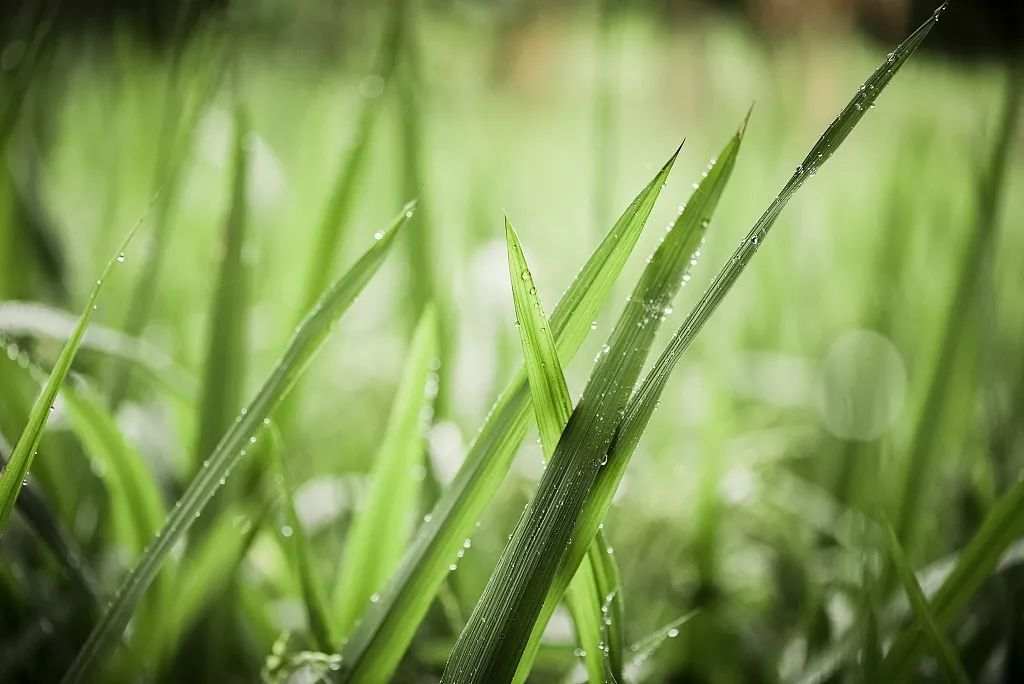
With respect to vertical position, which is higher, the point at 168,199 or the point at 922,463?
the point at 168,199

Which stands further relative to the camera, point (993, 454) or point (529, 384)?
point (993, 454)

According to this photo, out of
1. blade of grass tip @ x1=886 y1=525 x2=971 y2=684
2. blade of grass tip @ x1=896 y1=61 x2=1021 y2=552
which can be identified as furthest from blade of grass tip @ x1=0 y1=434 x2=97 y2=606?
blade of grass tip @ x1=896 y1=61 x2=1021 y2=552

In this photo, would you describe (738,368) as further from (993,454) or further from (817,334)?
(993,454)

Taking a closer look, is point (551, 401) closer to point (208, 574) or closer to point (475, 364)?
point (208, 574)

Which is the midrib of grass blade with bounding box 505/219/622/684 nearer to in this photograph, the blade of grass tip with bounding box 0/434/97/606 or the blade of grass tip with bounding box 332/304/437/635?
the blade of grass tip with bounding box 332/304/437/635

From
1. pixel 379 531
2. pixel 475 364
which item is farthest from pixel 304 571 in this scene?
pixel 475 364

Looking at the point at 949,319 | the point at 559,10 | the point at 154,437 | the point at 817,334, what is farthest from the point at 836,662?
the point at 559,10

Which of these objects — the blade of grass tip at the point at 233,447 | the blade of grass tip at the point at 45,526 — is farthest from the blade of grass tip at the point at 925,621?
the blade of grass tip at the point at 45,526

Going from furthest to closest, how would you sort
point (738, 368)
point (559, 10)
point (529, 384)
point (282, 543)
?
point (559, 10), point (738, 368), point (282, 543), point (529, 384)
